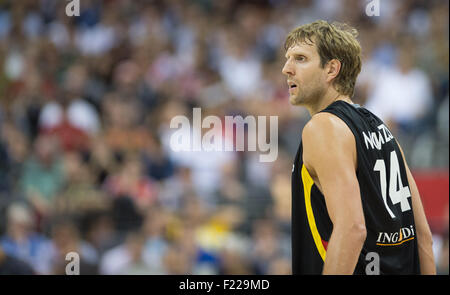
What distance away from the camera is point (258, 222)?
8250 millimetres

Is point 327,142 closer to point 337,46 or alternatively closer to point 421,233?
point 337,46

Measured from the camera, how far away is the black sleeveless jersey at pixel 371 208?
295cm

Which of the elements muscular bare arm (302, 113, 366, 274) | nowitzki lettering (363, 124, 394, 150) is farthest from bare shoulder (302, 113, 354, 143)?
nowitzki lettering (363, 124, 394, 150)

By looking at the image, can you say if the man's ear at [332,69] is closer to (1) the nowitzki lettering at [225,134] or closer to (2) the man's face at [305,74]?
(2) the man's face at [305,74]

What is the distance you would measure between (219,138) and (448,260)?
3569 millimetres

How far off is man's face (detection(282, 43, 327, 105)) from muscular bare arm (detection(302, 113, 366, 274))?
0.26 meters

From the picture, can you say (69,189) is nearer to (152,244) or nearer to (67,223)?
(67,223)

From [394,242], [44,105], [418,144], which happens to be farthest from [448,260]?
[44,105]

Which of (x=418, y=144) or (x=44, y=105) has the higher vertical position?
(x=44, y=105)

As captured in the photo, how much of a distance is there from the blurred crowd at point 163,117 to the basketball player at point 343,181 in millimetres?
4068

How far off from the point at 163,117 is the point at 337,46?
665 cm

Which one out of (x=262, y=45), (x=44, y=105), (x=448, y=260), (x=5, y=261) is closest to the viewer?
(x=5, y=261)

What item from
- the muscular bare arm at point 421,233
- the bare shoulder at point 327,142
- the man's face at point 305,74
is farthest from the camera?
the muscular bare arm at point 421,233

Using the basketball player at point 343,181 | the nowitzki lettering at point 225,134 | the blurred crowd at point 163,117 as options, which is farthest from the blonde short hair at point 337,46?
the nowitzki lettering at point 225,134
